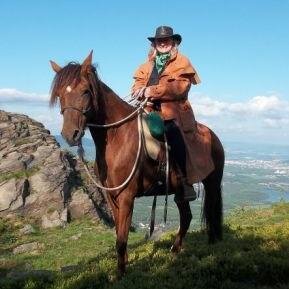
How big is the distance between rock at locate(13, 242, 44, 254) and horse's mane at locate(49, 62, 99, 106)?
46.5ft

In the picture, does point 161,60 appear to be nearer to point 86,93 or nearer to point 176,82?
point 176,82

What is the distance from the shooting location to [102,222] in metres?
25.9

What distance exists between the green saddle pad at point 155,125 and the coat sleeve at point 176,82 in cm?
51

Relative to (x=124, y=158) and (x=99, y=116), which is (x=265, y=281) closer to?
(x=124, y=158)

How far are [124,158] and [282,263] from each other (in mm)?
3546

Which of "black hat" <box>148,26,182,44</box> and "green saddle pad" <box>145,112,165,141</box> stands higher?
"black hat" <box>148,26,182,44</box>

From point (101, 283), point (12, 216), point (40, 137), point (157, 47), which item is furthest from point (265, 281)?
point (40, 137)

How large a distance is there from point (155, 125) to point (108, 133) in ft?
3.03

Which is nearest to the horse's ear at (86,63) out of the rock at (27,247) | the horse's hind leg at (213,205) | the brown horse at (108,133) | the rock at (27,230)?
the brown horse at (108,133)

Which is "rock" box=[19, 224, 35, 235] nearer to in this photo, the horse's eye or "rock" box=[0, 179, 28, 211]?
"rock" box=[0, 179, 28, 211]

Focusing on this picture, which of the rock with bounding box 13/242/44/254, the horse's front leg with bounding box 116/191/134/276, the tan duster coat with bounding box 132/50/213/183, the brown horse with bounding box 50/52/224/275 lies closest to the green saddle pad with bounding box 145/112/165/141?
the brown horse with bounding box 50/52/224/275

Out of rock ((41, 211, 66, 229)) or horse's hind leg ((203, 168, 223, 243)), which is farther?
rock ((41, 211, 66, 229))

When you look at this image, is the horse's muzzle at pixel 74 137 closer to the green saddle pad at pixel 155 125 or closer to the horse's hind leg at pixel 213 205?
the green saddle pad at pixel 155 125

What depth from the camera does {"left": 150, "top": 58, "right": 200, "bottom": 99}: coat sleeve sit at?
9.23 meters
